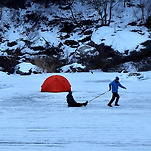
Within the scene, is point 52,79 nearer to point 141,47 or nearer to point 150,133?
point 150,133

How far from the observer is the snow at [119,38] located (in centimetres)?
3541

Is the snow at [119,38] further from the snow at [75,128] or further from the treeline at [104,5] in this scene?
the snow at [75,128]

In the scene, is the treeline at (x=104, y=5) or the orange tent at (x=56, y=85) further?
the treeline at (x=104, y=5)

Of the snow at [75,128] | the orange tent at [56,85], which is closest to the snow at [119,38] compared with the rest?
the orange tent at [56,85]

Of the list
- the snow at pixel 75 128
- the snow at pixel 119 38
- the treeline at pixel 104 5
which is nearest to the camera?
the snow at pixel 75 128

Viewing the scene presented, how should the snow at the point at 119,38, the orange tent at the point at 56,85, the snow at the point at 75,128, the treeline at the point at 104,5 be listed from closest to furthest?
the snow at the point at 75,128, the orange tent at the point at 56,85, the snow at the point at 119,38, the treeline at the point at 104,5

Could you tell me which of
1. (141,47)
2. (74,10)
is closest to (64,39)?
(74,10)

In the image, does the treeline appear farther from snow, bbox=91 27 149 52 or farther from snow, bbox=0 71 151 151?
snow, bbox=0 71 151 151

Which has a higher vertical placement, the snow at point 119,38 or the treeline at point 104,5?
the treeline at point 104,5

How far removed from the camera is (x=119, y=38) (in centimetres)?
3688

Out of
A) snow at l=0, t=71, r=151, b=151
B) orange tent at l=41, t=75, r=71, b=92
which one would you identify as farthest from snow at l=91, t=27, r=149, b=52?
snow at l=0, t=71, r=151, b=151

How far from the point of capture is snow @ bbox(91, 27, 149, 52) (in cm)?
3541

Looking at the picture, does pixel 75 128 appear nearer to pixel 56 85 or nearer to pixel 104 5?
pixel 56 85

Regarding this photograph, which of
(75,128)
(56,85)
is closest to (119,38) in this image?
(56,85)
